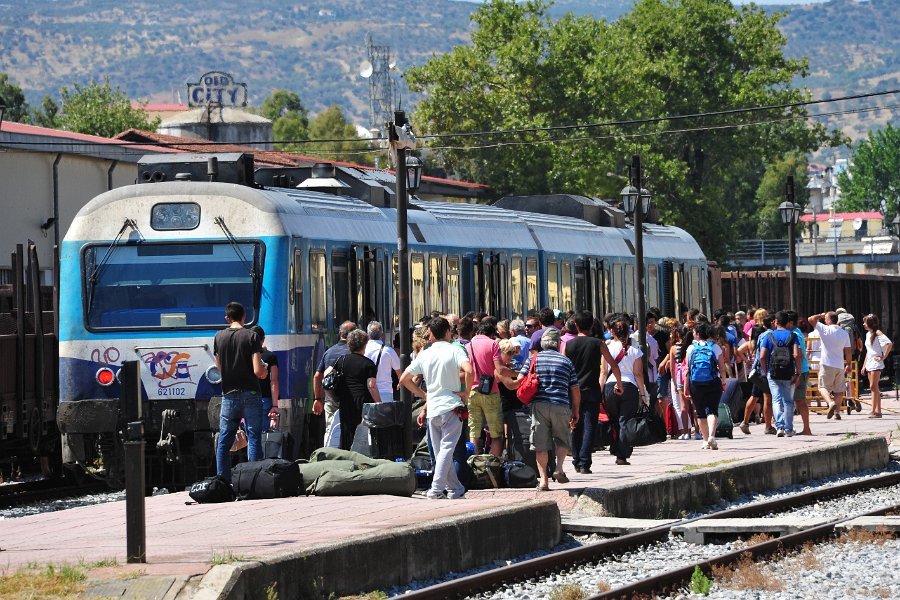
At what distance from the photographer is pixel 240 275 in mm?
18312

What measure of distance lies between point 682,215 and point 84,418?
56160mm

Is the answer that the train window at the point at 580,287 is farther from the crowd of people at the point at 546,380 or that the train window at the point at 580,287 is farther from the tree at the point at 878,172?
the tree at the point at 878,172

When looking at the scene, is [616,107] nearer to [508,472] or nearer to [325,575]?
[508,472]

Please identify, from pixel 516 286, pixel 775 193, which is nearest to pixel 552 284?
pixel 516 286

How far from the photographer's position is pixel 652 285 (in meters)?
32.3

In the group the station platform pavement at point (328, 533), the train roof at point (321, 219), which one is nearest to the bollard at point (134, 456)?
the station platform pavement at point (328, 533)

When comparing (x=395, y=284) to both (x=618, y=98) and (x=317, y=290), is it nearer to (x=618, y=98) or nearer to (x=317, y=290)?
(x=317, y=290)

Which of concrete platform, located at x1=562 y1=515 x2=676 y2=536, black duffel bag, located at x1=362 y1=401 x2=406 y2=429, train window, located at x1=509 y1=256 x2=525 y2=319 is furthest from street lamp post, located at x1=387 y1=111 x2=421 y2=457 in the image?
train window, located at x1=509 y1=256 x2=525 y2=319

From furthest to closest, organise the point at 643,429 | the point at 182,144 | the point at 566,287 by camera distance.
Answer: the point at 182,144 → the point at 566,287 → the point at 643,429

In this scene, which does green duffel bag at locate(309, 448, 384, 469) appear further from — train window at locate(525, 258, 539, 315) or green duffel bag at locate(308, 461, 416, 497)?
train window at locate(525, 258, 539, 315)

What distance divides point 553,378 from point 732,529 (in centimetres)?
223

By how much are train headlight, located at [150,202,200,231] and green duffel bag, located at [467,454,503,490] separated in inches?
178

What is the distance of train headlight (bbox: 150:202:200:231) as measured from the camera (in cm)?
1864

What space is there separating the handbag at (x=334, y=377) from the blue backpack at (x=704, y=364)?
16.9 feet
